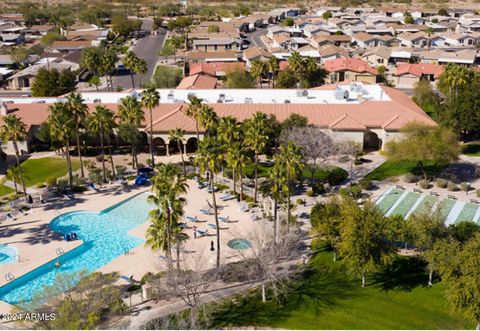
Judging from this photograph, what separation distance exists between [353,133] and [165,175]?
3490cm

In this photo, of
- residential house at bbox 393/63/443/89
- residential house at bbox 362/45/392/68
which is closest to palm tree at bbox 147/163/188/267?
residential house at bbox 393/63/443/89

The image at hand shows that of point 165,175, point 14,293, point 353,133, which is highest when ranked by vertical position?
point 165,175

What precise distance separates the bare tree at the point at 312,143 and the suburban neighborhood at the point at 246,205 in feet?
0.73

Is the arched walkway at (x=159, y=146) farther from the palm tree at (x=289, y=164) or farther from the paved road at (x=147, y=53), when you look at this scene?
the paved road at (x=147, y=53)

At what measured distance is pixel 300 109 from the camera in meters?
68.9

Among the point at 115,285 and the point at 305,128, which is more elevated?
the point at 305,128

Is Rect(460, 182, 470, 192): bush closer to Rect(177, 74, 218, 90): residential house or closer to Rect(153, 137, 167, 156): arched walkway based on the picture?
Rect(153, 137, 167, 156): arched walkway

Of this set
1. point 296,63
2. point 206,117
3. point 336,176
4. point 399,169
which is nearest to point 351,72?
point 296,63

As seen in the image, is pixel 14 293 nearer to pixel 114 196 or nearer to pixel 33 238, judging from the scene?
pixel 33 238

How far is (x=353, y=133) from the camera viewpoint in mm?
64125

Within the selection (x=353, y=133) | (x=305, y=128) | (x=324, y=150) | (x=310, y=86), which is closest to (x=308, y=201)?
(x=324, y=150)

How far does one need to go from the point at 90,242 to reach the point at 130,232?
3.66 m

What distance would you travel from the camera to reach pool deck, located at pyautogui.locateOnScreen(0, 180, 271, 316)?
4166 centimetres

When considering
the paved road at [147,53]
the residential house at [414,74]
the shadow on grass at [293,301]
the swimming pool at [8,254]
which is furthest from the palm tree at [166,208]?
the residential house at [414,74]
